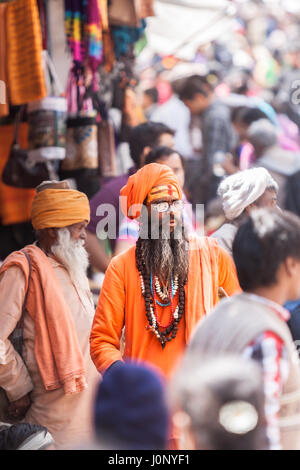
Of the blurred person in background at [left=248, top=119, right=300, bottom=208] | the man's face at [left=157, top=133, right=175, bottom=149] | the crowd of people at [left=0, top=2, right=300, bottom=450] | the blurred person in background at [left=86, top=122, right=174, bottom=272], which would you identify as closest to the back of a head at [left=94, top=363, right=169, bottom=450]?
the crowd of people at [left=0, top=2, right=300, bottom=450]

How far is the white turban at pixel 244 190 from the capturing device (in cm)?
363

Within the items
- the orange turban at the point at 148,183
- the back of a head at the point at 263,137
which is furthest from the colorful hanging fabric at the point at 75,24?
the orange turban at the point at 148,183

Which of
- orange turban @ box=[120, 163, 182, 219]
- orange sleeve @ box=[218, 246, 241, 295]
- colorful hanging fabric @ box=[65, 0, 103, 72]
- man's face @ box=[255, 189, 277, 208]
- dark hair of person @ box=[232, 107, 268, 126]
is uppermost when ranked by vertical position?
colorful hanging fabric @ box=[65, 0, 103, 72]

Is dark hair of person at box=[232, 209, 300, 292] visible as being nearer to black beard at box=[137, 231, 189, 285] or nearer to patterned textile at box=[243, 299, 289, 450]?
patterned textile at box=[243, 299, 289, 450]

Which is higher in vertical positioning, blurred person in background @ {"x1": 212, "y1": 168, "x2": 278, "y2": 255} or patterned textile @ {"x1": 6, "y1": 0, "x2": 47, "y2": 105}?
patterned textile @ {"x1": 6, "y1": 0, "x2": 47, "y2": 105}

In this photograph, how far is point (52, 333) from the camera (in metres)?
3.65

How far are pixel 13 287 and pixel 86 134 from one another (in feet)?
6.38

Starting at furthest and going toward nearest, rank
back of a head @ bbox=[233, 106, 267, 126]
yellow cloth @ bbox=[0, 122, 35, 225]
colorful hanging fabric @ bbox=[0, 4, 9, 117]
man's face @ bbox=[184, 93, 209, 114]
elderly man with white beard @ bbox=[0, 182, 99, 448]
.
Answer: man's face @ bbox=[184, 93, 209, 114]
back of a head @ bbox=[233, 106, 267, 126]
yellow cloth @ bbox=[0, 122, 35, 225]
colorful hanging fabric @ bbox=[0, 4, 9, 117]
elderly man with white beard @ bbox=[0, 182, 99, 448]

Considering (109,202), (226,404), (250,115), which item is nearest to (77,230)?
(109,202)

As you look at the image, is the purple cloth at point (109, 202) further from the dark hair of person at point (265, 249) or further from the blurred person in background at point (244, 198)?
the dark hair of person at point (265, 249)

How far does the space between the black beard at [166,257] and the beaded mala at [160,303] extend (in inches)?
1.0

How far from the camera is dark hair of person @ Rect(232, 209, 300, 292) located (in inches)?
94.6

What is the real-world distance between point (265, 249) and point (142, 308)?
887 millimetres
